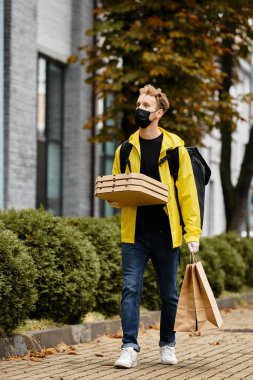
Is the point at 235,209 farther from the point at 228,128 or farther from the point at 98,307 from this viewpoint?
the point at 98,307

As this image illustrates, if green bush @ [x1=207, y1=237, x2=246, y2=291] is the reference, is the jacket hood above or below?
above

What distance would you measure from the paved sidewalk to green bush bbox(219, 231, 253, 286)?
7.85m

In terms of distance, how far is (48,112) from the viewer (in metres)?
21.6

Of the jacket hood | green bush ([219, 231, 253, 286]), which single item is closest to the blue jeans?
the jacket hood

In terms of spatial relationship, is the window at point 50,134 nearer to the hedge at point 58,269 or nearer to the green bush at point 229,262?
the green bush at point 229,262

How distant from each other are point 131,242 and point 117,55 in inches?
370

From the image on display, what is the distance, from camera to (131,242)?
8.32 metres

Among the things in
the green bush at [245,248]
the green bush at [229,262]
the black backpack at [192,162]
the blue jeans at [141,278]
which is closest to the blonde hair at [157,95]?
the black backpack at [192,162]

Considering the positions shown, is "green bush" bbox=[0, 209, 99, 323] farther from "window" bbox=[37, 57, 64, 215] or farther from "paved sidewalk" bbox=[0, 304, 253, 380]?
"window" bbox=[37, 57, 64, 215]

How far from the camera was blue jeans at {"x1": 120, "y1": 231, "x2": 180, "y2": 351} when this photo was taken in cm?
827

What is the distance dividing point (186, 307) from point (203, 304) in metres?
0.14

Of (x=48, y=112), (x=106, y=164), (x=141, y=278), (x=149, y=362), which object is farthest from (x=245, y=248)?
(x=141, y=278)

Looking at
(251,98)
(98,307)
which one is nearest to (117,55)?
(251,98)

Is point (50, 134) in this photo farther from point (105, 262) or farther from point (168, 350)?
point (168, 350)
